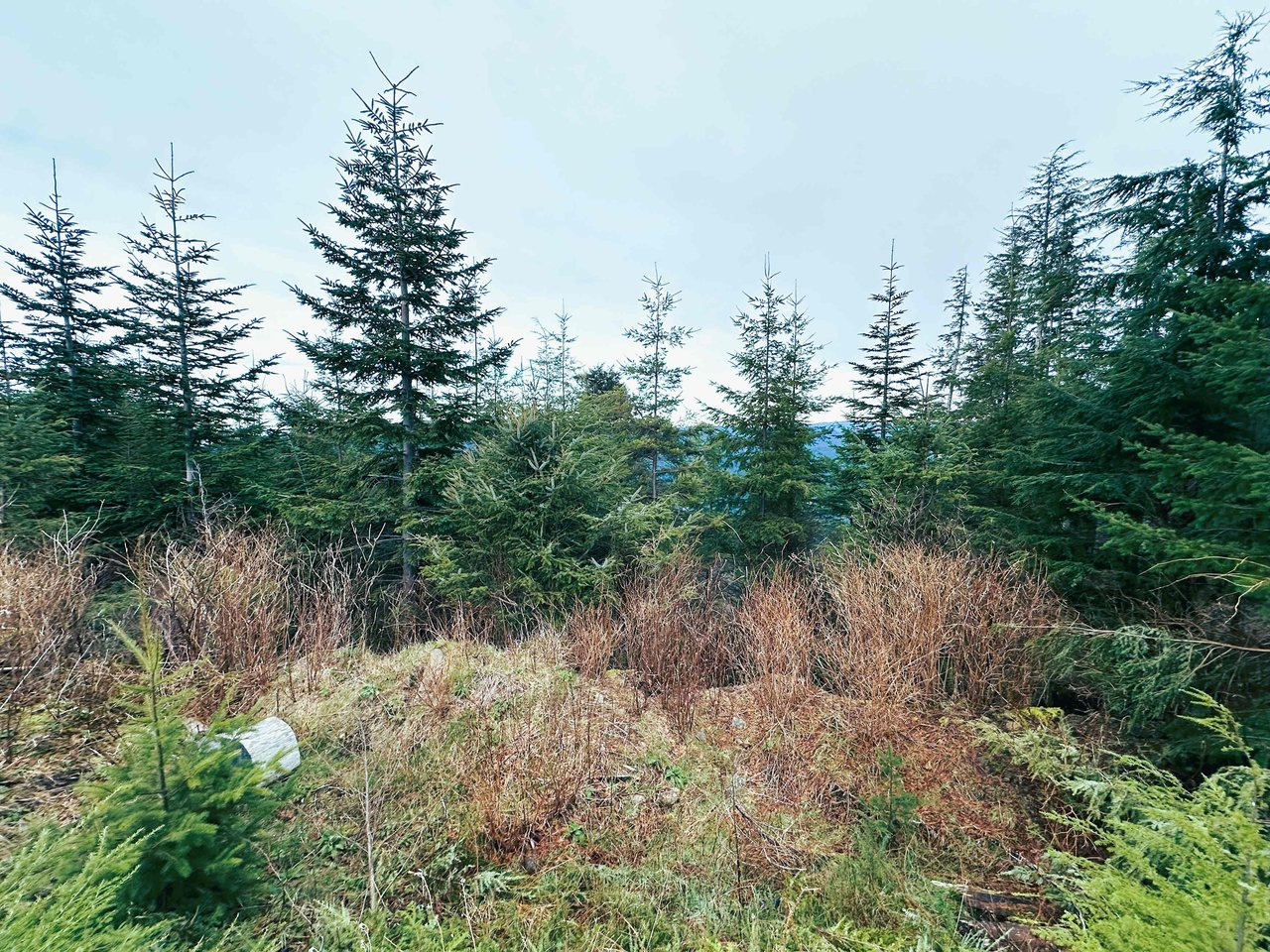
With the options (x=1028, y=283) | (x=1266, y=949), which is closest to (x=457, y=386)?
(x=1266, y=949)

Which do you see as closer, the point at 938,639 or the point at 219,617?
the point at 219,617

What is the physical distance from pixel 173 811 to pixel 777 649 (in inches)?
190

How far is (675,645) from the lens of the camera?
18.3ft

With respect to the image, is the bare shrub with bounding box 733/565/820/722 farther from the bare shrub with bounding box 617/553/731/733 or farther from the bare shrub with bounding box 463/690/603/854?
the bare shrub with bounding box 463/690/603/854

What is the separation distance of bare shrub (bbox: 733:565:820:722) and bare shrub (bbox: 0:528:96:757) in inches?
239

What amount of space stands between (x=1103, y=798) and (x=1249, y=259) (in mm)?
5579

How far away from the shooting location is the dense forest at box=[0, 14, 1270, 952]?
2084 millimetres

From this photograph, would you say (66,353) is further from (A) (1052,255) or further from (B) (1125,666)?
(A) (1052,255)

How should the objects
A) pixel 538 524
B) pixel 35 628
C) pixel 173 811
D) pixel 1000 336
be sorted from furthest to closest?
1. pixel 1000 336
2. pixel 538 524
3. pixel 35 628
4. pixel 173 811

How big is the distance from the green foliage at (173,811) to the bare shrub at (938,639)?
16.0 ft

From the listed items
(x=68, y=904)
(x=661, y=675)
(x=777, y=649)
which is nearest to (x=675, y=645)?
(x=661, y=675)

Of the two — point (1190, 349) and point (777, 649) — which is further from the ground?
point (1190, 349)

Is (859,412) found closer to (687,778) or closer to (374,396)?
(687,778)

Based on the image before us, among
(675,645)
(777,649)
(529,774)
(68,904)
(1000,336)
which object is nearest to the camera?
(68,904)
